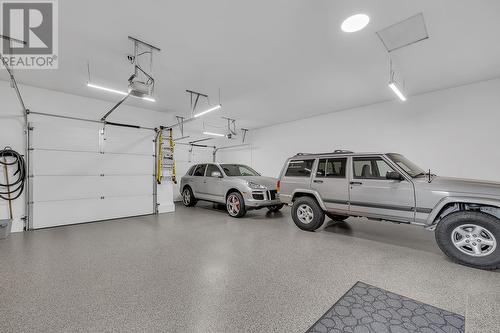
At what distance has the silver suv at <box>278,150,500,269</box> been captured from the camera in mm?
2908

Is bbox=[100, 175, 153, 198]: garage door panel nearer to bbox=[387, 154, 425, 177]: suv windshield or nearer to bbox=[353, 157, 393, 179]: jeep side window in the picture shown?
bbox=[353, 157, 393, 179]: jeep side window

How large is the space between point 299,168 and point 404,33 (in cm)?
300

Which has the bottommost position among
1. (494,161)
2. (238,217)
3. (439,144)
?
(238,217)

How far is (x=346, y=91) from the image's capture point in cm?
555

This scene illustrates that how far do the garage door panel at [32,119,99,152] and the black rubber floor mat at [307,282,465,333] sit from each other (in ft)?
22.1

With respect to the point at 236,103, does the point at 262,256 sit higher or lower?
Answer: lower

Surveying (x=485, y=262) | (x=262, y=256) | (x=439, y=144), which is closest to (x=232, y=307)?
(x=262, y=256)

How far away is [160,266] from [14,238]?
377 cm

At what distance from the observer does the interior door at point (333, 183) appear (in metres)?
4.23

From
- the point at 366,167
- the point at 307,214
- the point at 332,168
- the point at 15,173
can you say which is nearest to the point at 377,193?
the point at 366,167

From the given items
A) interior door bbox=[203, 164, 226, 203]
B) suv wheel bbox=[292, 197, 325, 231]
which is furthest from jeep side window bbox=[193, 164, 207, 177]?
suv wheel bbox=[292, 197, 325, 231]

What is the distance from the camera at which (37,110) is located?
5172 mm

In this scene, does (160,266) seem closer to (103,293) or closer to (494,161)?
(103,293)

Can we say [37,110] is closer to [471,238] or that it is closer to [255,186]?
[255,186]
